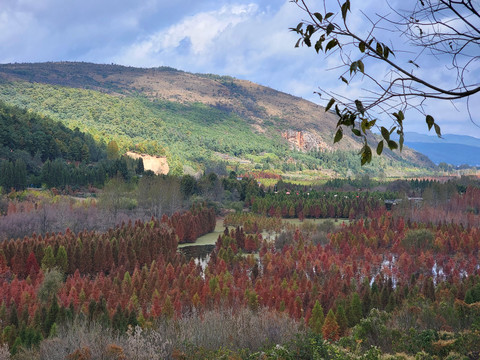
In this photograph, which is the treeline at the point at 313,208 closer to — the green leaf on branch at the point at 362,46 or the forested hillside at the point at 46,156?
the forested hillside at the point at 46,156

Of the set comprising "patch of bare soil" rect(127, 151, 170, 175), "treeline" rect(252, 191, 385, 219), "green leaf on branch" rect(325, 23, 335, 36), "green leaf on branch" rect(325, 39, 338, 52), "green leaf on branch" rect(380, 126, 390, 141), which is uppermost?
"patch of bare soil" rect(127, 151, 170, 175)

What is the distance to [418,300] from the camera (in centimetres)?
2853

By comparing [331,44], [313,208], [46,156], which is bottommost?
[313,208]

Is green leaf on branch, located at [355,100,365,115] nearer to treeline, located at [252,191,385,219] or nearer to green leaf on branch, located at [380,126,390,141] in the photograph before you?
green leaf on branch, located at [380,126,390,141]

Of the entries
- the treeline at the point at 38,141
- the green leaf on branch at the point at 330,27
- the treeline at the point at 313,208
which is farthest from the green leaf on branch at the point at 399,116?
the treeline at the point at 38,141

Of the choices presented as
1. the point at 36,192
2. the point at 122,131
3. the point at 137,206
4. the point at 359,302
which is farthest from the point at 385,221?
the point at 122,131

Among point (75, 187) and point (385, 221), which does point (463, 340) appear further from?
point (75, 187)

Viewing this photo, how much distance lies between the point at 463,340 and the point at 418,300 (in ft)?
47.5

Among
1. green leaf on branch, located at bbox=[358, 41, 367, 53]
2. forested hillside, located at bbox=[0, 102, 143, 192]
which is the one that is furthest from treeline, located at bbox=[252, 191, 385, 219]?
green leaf on branch, located at bbox=[358, 41, 367, 53]

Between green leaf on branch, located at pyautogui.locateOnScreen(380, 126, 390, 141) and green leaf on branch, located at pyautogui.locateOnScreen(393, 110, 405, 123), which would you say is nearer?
green leaf on branch, located at pyautogui.locateOnScreen(380, 126, 390, 141)

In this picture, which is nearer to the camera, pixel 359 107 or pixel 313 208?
pixel 359 107

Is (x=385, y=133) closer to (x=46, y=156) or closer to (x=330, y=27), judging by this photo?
(x=330, y=27)

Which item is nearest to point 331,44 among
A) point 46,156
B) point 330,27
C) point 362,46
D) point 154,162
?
point 330,27

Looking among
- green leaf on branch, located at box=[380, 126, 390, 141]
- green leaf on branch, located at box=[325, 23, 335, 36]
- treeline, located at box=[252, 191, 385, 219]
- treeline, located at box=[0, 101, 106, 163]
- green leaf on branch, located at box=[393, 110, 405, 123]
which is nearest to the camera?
green leaf on branch, located at box=[380, 126, 390, 141]
